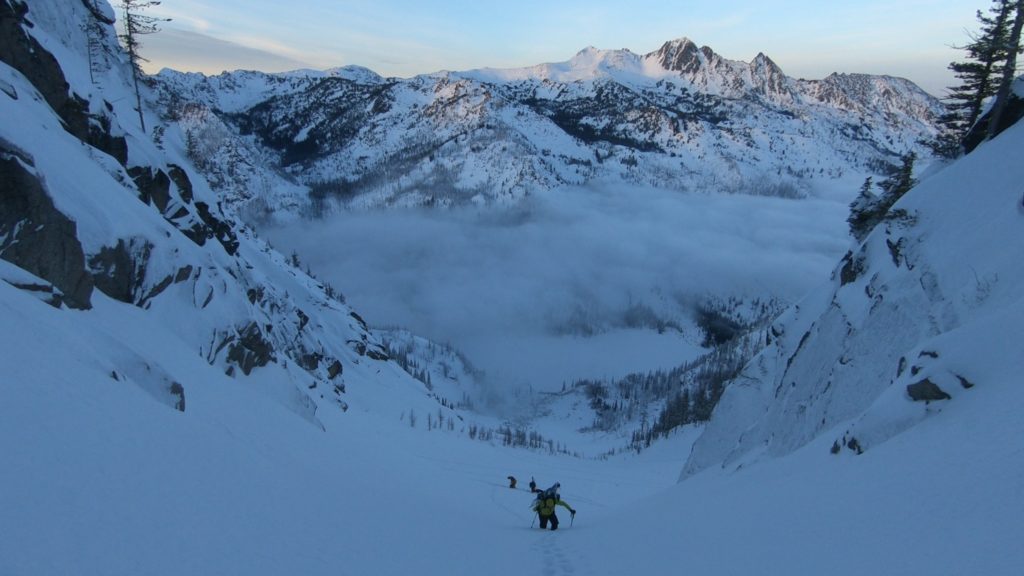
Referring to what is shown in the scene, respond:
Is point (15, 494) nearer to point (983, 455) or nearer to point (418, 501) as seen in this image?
point (983, 455)

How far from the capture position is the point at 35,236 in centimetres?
1848

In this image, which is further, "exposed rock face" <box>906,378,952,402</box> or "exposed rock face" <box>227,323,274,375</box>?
"exposed rock face" <box>227,323,274,375</box>

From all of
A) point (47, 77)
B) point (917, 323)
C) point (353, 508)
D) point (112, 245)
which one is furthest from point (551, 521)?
point (47, 77)

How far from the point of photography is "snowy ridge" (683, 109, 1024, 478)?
12.0 m

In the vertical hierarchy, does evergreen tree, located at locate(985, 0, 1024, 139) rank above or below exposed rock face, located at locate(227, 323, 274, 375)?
above

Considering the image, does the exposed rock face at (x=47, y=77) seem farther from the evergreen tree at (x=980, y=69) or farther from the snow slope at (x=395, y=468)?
the evergreen tree at (x=980, y=69)

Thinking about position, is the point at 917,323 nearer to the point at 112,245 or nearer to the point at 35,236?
the point at 35,236

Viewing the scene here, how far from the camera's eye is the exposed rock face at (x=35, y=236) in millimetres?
17781

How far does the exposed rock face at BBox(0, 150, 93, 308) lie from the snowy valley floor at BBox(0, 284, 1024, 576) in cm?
446

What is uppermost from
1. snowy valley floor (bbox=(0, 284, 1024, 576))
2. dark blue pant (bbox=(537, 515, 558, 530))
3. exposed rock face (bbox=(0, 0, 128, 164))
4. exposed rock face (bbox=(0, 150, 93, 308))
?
exposed rock face (bbox=(0, 0, 128, 164))

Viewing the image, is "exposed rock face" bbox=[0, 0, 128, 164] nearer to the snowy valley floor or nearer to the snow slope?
the snow slope

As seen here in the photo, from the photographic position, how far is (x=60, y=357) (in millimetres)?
11812

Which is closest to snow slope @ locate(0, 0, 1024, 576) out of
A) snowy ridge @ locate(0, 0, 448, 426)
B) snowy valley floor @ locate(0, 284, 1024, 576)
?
snowy valley floor @ locate(0, 284, 1024, 576)

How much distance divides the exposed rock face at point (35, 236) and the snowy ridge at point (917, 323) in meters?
24.5
